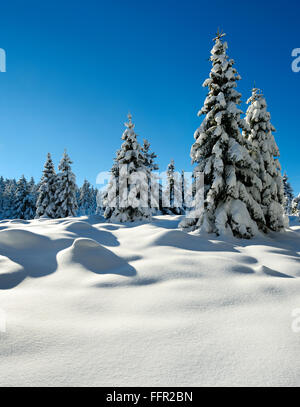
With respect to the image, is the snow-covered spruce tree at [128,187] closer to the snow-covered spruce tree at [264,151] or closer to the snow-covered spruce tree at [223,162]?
the snow-covered spruce tree at [223,162]

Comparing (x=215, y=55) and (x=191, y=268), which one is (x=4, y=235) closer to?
(x=191, y=268)

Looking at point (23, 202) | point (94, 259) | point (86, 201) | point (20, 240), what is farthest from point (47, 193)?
point (86, 201)

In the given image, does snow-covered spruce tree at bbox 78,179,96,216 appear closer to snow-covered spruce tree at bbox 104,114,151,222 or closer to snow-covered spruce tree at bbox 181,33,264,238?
snow-covered spruce tree at bbox 104,114,151,222

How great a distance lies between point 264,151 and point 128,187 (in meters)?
11.1

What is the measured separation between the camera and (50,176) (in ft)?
105

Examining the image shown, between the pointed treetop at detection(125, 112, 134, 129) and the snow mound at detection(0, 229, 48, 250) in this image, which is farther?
the pointed treetop at detection(125, 112, 134, 129)

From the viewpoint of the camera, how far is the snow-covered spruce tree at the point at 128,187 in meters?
19.7

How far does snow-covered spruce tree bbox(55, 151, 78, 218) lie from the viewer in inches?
1223

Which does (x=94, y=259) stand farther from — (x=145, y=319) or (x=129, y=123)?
(x=129, y=123)

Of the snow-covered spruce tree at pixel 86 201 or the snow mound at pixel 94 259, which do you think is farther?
the snow-covered spruce tree at pixel 86 201

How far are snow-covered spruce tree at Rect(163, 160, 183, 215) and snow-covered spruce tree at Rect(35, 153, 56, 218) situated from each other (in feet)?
53.6

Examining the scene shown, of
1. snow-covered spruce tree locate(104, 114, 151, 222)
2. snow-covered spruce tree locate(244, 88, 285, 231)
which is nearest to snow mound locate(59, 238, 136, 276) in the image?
snow-covered spruce tree locate(244, 88, 285, 231)

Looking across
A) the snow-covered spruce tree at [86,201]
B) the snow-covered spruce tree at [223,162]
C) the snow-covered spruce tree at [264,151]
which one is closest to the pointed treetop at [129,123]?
the snow-covered spruce tree at [223,162]

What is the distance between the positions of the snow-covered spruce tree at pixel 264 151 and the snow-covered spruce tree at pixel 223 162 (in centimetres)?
216
